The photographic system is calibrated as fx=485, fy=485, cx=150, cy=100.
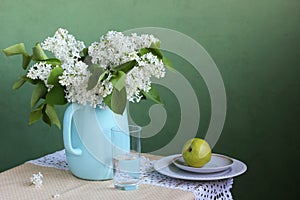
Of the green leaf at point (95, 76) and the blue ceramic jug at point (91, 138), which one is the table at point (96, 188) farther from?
the green leaf at point (95, 76)

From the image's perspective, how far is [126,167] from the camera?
4.14 feet

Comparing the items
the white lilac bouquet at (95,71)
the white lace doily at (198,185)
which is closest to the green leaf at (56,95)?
the white lilac bouquet at (95,71)

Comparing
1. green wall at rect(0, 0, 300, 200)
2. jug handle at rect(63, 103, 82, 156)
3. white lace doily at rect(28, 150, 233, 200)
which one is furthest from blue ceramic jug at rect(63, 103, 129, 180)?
green wall at rect(0, 0, 300, 200)

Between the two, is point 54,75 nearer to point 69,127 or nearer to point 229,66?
point 69,127

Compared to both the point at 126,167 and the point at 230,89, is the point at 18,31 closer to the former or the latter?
the point at 230,89

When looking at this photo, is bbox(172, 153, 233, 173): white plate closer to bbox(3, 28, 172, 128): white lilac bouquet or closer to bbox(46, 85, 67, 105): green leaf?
bbox(3, 28, 172, 128): white lilac bouquet

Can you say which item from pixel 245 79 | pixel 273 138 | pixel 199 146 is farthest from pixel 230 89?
pixel 199 146

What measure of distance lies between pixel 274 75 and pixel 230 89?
19 cm

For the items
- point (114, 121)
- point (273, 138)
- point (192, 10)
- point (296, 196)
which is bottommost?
point (296, 196)

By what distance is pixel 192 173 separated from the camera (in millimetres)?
1319

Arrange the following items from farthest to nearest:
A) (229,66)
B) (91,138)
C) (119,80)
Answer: (229,66) → (91,138) → (119,80)

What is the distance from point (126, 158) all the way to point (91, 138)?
0.36 feet

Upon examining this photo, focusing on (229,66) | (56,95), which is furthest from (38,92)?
(229,66)

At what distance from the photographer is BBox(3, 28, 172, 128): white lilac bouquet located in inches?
48.2
